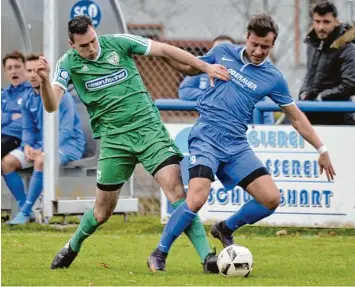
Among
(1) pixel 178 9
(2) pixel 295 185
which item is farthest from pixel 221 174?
(1) pixel 178 9

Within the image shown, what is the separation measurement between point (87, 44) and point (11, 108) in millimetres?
4918

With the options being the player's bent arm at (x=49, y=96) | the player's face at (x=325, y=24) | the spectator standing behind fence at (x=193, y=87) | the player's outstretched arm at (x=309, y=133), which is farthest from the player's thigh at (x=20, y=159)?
the player's outstretched arm at (x=309, y=133)

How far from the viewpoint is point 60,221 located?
13922 mm

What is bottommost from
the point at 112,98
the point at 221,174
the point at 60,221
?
the point at 60,221

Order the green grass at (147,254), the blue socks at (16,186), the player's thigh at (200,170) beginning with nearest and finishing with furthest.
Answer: the green grass at (147,254)
the player's thigh at (200,170)
the blue socks at (16,186)

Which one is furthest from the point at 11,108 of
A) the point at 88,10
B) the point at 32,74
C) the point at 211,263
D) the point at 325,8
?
the point at 211,263

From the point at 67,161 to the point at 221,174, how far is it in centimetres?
420

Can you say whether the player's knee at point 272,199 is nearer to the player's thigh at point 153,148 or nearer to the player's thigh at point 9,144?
the player's thigh at point 153,148

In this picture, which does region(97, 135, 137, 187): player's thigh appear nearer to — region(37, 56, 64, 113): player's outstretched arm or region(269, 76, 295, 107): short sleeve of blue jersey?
region(37, 56, 64, 113): player's outstretched arm

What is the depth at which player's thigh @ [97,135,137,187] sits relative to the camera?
9.27 metres

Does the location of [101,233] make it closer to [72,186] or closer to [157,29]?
[72,186]

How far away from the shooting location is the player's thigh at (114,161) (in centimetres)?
927

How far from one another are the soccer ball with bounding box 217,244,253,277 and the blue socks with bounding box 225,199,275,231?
731 mm

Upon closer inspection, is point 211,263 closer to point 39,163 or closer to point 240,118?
point 240,118
